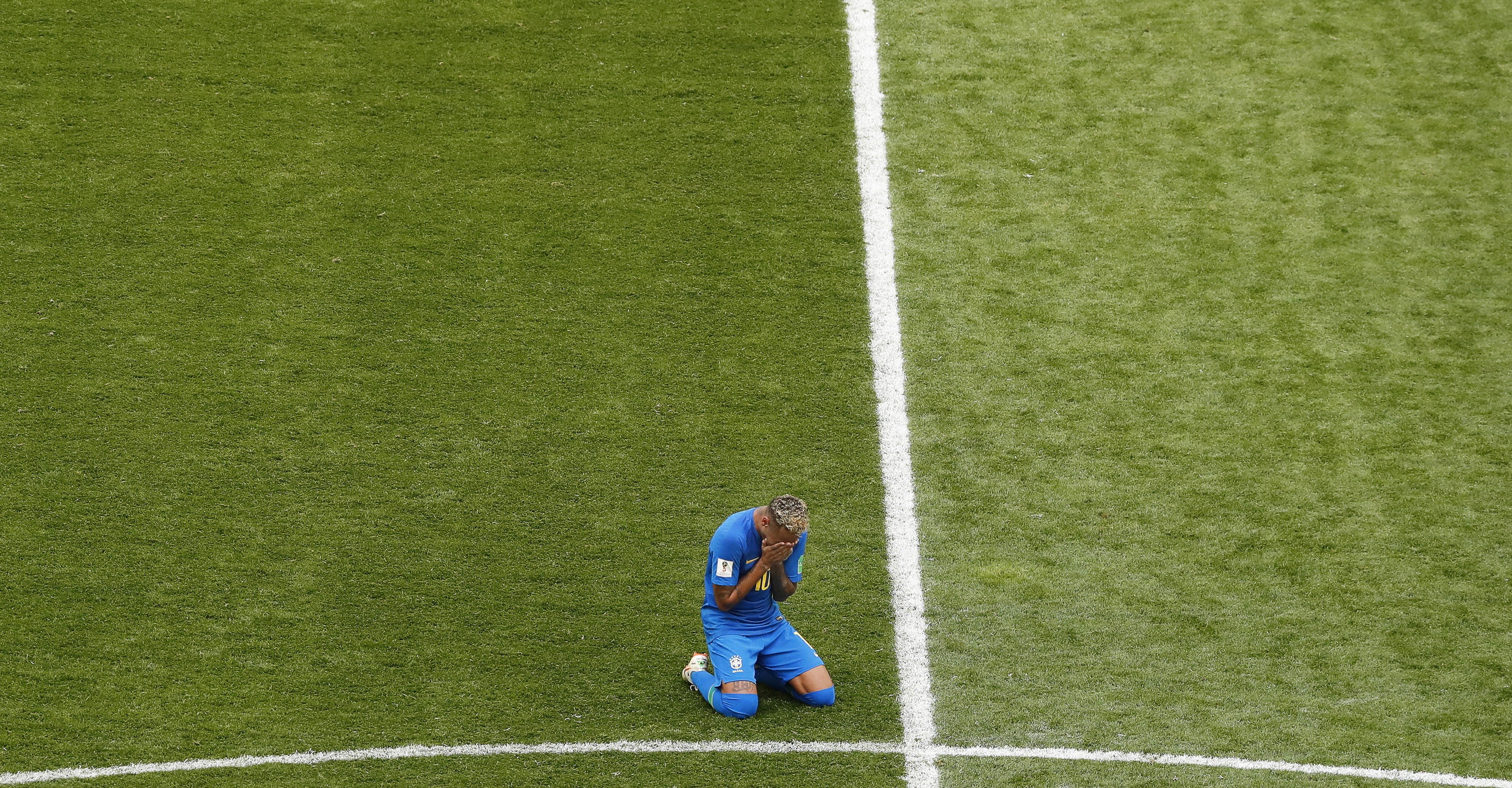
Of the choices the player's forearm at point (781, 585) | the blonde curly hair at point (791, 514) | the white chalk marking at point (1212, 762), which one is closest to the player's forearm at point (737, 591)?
the player's forearm at point (781, 585)

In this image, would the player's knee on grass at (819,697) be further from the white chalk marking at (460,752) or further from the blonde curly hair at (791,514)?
the blonde curly hair at (791,514)

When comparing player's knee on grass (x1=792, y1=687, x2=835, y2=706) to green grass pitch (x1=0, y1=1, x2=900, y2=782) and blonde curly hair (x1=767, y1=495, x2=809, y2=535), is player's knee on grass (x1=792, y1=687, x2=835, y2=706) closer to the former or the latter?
green grass pitch (x1=0, y1=1, x2=900, y2=782)

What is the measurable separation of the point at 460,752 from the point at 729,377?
3177 millimetres

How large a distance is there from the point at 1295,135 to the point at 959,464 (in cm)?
440

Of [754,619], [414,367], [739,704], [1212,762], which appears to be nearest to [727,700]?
[739,704]

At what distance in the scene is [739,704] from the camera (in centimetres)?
675

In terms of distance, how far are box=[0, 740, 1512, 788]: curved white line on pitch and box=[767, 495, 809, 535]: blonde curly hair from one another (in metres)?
1.14

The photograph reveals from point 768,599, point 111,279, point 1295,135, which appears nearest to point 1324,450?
point 1295,135

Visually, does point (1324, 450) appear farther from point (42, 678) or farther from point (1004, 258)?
point (42, 678)

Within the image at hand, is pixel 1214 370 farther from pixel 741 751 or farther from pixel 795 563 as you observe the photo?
pixel 741 751

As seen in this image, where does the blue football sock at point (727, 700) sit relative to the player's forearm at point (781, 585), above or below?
below

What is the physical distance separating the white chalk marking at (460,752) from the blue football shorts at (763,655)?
0.34 metres

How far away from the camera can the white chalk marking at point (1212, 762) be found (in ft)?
21.9

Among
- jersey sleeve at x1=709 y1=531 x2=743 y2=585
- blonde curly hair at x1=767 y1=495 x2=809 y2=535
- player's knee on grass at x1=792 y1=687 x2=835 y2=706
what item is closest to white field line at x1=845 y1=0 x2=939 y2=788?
player's knee on grass at x1=792 y1=687 x2=835 y2=706
